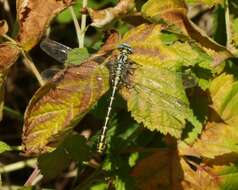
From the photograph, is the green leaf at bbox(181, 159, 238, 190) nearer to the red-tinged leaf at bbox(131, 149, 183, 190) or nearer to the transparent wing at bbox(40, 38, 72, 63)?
the red-tinged leaf at bbox(131, 149, 183, 190)

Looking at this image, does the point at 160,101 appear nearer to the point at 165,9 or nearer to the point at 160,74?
the point at 160,74

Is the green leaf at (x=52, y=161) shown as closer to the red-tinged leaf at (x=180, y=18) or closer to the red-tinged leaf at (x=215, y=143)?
the red-tinged leaf at (x=215, y=143)

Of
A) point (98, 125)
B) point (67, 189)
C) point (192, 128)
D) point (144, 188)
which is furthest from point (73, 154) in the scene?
point (67, 189)

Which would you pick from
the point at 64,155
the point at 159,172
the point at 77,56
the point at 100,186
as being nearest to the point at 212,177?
the point at 159,172

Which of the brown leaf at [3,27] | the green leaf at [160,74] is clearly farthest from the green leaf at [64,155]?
the brown leaf at [3,27]

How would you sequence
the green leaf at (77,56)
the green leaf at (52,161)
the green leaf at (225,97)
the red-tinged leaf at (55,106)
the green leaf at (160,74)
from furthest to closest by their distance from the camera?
the green leaf at (225,97) → the green leaf at (52,161) → the green leaf at (77,56) → the green leaf at (160,74) → the red-tinged leaf at (55,106)

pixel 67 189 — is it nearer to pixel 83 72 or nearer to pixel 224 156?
pixel 224 156
